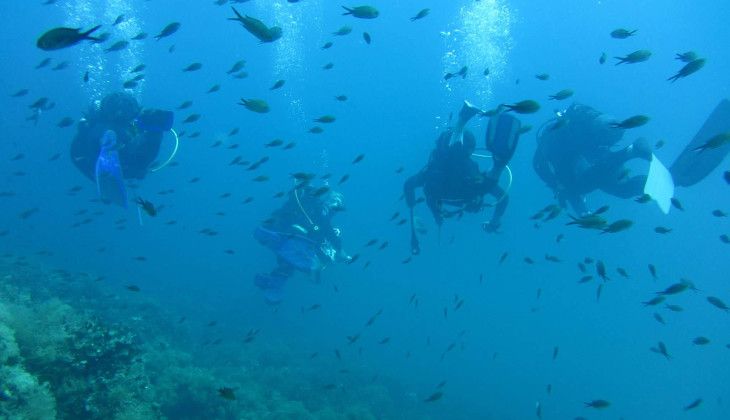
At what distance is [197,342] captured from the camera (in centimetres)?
1691

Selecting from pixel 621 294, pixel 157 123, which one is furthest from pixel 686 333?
pixel 157 123

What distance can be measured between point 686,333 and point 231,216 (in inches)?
2536

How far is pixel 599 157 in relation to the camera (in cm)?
1197

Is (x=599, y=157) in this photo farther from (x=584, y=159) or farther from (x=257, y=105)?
(x=257, y=105)

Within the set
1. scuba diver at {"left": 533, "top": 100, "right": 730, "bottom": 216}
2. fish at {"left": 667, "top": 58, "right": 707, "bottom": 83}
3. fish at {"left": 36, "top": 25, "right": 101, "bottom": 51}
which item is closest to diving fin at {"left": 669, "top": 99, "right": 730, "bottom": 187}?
scuba diver at {"left": 533, "top": 100, "right": 730, "bottom": 216}

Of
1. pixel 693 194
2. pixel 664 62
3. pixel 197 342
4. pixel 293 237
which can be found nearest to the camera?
pixel 293 237

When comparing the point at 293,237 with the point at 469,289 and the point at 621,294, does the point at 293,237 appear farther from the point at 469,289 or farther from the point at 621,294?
the point at 621,294

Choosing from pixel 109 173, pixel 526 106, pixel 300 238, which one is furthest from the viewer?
pixel 300 238

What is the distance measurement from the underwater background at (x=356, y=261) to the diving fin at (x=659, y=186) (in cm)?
206

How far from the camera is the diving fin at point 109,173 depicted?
33.9 feet

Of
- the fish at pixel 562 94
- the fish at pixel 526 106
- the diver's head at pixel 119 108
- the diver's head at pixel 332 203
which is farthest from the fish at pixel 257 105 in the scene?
the diver's head at pixel 332 203

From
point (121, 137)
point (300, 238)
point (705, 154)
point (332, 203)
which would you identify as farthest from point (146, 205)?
point (705, 154)

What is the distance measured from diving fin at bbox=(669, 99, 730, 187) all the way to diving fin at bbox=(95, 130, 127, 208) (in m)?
14.5

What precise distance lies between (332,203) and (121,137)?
21.5 feet
